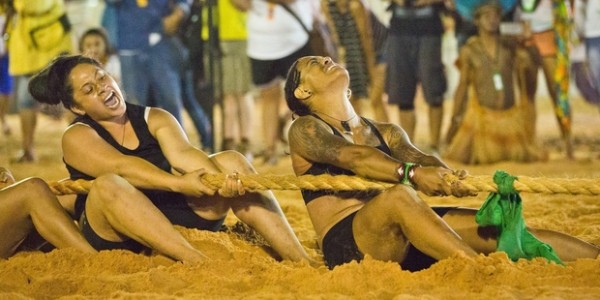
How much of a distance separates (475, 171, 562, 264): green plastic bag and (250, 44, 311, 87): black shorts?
5283 mm

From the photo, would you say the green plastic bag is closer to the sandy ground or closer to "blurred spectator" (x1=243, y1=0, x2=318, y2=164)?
the sandy ground

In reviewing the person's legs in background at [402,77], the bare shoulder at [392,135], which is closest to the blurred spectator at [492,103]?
the person's legs in background at [402,77]

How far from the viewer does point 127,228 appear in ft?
15.0

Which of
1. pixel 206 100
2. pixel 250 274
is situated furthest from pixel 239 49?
pixel 250 274

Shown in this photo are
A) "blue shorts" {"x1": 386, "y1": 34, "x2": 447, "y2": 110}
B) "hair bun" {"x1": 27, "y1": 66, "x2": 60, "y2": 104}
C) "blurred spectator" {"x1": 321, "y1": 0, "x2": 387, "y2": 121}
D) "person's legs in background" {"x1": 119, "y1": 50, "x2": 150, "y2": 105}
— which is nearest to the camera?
"hair bun" {"x1": 27, "y1": 66, "x2": 60, "y2": 104}


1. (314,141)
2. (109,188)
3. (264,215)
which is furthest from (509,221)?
(109,188)

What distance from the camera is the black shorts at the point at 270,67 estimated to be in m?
9.45

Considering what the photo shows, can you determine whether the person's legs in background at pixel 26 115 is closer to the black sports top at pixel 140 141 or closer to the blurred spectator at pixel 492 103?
the blurred spectator at pixel 492 103

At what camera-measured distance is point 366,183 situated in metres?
4.35

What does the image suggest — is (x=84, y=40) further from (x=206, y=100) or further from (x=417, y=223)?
(x=417, y=223)

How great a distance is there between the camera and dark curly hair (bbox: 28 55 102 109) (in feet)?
16.0

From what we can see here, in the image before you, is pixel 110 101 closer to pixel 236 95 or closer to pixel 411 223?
pixel 411 223

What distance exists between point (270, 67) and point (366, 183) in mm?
5302

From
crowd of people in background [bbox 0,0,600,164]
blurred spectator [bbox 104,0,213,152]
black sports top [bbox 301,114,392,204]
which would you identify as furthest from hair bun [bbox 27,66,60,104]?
blurred spectator [bbox 104,0,213,152]
